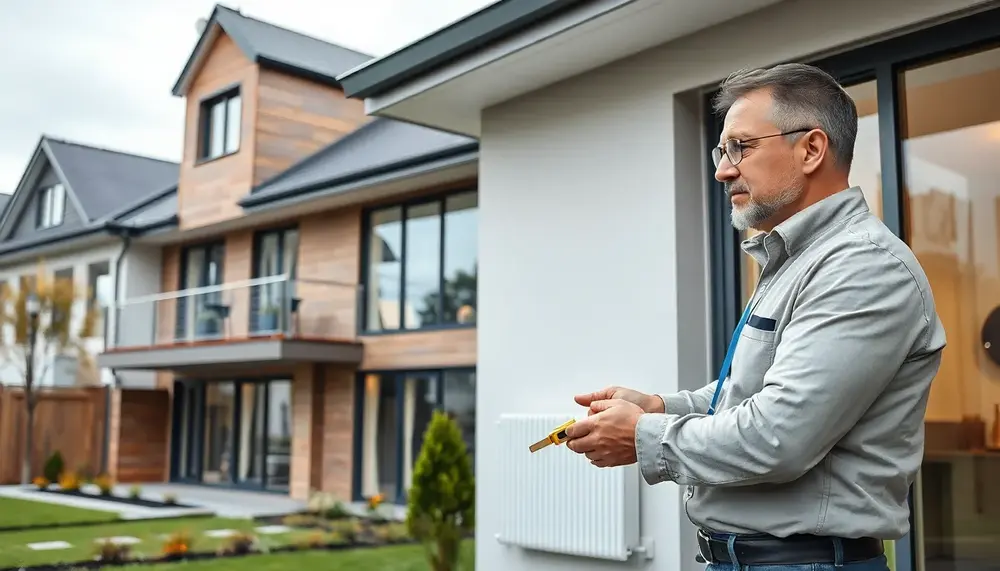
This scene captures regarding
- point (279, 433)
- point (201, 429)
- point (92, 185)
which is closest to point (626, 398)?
point (279, 433)

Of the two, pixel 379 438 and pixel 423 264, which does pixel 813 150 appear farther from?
pixel 379 438

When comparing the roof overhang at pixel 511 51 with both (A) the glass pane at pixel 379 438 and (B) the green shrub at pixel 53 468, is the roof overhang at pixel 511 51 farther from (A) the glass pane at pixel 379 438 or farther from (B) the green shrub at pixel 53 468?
(B) the green shrub at pixel 53 468

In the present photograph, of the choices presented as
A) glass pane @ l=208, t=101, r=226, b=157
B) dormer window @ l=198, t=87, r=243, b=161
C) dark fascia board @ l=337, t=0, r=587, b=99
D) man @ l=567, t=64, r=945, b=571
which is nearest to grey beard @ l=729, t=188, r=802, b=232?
man @ l=567, t=64, r=945, b=571

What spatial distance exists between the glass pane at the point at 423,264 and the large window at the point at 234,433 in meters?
2.89

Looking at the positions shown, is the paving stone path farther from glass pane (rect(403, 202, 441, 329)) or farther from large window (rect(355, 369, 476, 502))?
glass pane (rect(403, 202, 441, 329))

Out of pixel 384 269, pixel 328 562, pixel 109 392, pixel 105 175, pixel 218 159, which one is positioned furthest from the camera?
pixel 105 175

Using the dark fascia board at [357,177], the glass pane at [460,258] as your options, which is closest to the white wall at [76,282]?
the dark fascia board at [357,177]

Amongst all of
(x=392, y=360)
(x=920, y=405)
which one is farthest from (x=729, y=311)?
(x=392, y=360)

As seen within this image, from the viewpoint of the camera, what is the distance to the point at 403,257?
43.1 feet

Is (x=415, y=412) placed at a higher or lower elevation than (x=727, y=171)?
lower

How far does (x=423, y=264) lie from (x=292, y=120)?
4370 mm

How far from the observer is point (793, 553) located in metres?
1.62

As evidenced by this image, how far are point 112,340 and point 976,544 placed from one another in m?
14.8

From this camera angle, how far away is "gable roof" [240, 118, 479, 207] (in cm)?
1165
